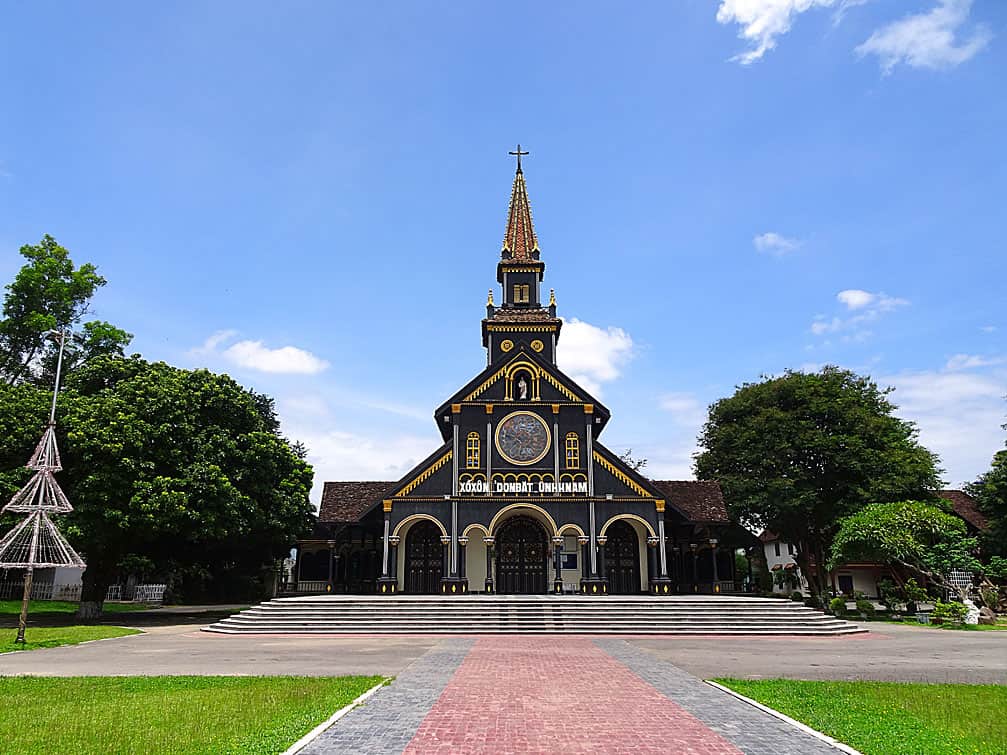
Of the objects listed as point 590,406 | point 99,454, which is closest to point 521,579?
point 590,406

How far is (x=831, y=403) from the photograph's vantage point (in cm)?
3678

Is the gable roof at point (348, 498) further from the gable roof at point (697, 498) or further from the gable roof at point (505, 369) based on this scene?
the gable roof at point (697, 498)

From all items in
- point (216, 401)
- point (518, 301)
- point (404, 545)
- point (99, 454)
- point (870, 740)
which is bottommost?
point (870, 740)

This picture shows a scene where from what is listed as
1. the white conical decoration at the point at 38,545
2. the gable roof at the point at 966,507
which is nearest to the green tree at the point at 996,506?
the gable roof at the point at 966,507

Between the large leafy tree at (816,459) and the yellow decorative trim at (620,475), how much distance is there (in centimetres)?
801

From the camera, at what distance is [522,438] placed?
32.1 meters

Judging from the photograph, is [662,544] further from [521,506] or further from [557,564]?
[521,506]

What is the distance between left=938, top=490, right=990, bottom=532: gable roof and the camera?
44.8 m

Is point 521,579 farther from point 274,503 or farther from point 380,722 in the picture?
point 380,722

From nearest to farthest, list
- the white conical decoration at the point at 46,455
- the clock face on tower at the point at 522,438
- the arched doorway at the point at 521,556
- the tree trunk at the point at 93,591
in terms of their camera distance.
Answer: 1. the white conical decoration at the point at 46,455
2. the tree trunk at the point at 93,591
3. the arched doorway at the point at 521,556
4. the clock face on tower at the point at 522,438

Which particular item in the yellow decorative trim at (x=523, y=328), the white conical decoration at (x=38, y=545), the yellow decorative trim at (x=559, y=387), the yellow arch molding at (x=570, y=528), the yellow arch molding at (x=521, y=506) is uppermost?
the yellow decorative trim at (x=523, y=328)

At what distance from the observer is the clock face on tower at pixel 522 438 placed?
31.8 m

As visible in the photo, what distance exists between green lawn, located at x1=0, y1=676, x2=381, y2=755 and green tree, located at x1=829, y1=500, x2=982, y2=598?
2370 centimetres

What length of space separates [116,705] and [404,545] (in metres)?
23.4
